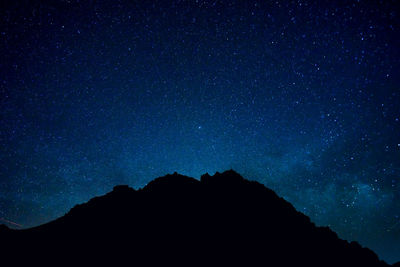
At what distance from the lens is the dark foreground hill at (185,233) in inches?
530

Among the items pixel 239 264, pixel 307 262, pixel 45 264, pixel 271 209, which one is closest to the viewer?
pixel 45 264

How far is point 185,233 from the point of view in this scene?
1559 cm

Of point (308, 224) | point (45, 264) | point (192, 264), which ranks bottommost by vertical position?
point (45, 264)

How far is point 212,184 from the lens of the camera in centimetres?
2080

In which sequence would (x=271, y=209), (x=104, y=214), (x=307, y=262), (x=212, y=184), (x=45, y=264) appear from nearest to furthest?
(x=45, y=264), (x=307, y=262), (x=104, y=214), (x=271, y=209), (x=212, y=184)

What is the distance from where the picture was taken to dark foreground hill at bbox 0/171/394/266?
44.2 feet

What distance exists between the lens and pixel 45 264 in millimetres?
12422

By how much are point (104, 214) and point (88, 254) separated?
3.95 m

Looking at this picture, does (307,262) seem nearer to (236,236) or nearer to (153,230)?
(236,236)

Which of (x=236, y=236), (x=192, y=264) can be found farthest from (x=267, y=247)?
(x=192, y=264)

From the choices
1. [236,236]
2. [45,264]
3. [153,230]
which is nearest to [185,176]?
[153,230]

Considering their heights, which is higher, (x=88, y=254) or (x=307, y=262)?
(x=307, y=262)

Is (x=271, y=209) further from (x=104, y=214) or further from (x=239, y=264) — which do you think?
(x=104, y=214)

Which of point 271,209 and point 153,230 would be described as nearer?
point 153,230
